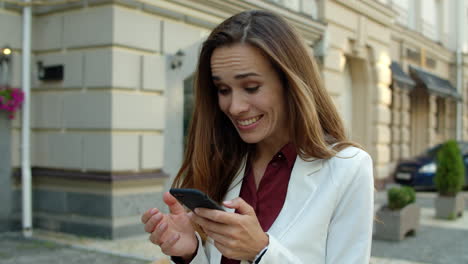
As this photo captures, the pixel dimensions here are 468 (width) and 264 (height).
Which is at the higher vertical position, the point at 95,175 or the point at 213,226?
the point at 213,226

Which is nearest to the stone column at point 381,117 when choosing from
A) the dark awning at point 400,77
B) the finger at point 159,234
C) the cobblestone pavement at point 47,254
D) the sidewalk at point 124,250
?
the dark awning at point 400,77

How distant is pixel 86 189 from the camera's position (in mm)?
6926

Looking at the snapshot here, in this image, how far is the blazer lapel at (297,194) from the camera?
1554mm

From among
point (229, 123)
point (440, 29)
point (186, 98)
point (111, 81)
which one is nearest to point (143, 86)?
point (111, 81)

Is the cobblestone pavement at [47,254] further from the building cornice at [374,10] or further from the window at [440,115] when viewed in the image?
the window at [440,115]

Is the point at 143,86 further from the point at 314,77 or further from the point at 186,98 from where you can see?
the point at 314,77

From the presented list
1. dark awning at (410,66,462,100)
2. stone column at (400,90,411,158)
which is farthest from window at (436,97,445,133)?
stone column at (400,90,411,158)

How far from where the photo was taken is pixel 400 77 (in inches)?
561

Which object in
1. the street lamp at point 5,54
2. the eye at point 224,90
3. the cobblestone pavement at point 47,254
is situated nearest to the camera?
the eye at point 224,90

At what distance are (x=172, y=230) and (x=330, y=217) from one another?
0.54m

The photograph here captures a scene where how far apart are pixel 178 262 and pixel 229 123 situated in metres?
0.60

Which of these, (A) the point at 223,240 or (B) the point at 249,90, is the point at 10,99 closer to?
(B) the point at 249,90

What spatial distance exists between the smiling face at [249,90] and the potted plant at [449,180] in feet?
25.8

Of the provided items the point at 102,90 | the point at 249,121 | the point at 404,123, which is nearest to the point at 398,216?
the point at 102,90
